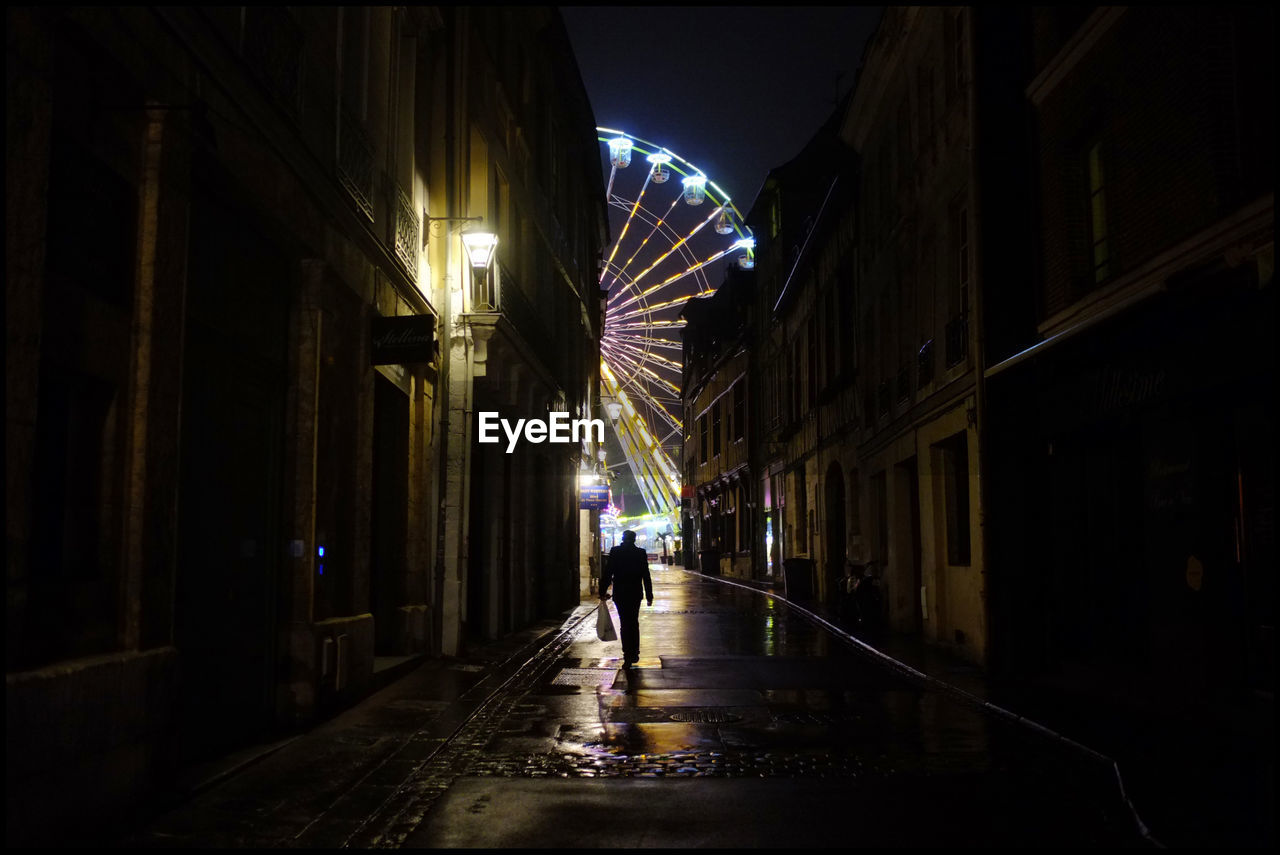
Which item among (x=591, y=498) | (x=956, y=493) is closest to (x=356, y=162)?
(x=956, y=493)

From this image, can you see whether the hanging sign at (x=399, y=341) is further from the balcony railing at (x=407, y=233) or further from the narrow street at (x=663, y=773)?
the narrow street at (x=663, y=773)

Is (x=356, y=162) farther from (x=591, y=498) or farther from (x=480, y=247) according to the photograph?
(x=591, y=498)

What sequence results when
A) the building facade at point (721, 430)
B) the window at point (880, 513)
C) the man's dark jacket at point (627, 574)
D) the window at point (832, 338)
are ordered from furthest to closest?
the building facade at point (721, 430) < the window at point (832, 338) < the window at point (880, 513) < the man's dark jacket at point (627, 574)

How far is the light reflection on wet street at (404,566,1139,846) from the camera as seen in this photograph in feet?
20.0

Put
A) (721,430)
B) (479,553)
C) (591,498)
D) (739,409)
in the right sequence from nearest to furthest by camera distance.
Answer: (479,553) < (591,498) < (739,409) < (721,430)

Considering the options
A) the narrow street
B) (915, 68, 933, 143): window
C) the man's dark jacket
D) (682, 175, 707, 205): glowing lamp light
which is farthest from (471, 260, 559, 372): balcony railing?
(682, 175, 707, 205): glowing lamp light

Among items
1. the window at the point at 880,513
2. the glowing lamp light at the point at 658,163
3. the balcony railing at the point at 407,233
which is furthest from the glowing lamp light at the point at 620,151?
the balcony railing at the point at 407,233

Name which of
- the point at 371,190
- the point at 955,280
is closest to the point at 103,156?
the point at 371,190

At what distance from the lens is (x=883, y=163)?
21.3m

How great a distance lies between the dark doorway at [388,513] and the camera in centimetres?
1362

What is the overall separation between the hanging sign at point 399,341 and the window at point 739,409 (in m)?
33.1

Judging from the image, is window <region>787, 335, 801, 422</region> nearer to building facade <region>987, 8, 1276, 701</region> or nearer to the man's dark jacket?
the man's dark jacket

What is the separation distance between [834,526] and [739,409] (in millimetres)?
18887

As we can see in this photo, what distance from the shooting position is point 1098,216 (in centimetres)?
1260
